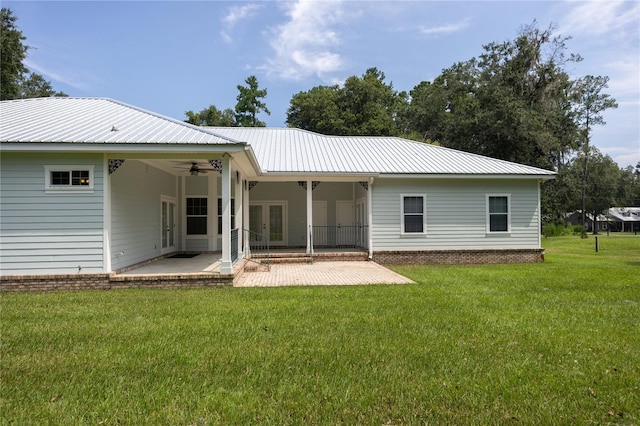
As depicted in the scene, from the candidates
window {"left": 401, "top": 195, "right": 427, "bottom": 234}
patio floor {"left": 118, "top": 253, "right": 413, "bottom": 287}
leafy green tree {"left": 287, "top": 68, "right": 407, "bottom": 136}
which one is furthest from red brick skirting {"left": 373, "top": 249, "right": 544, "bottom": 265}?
leafy green tree {"left": 287, "top": 68, "right": 407, "bottom": 136}

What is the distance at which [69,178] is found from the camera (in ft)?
28.9

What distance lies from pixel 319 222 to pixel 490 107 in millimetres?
17706

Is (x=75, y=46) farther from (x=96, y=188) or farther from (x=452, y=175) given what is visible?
(x=452, y=175)

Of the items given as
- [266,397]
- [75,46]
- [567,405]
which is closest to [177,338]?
[266,397]

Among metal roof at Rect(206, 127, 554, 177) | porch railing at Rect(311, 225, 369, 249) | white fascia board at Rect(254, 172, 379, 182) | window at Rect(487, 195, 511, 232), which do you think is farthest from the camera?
porch railing at Rect(311, 225, 369, 249)

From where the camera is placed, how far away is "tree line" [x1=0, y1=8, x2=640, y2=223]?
2636 centimetres

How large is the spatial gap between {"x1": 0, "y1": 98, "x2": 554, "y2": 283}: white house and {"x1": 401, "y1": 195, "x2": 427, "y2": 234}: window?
37mm

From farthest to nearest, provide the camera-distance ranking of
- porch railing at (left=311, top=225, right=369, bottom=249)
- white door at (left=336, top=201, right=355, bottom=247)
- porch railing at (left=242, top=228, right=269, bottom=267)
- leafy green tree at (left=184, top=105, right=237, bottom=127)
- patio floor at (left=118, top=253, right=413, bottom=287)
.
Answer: leafy green tree at (left=184, top=105, right=237, bottom=127) < white door at (left=336, top=201, right=355, bottom=247) < porch railing at (left=311, top=225, right=369, bottom=249) < porch railing at (left=242, top=228, right=269, bottom=267) < patio floor at (left=118, top=253, right=413, bottom=287)

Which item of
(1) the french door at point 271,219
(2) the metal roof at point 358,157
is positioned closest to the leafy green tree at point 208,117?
(2) the metal roof at point 358,157

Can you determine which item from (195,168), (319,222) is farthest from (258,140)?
(195,168)

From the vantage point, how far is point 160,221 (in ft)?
43.1

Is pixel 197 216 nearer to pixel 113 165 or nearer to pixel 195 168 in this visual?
pixel 195 168

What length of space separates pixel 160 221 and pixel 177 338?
29.4 feet

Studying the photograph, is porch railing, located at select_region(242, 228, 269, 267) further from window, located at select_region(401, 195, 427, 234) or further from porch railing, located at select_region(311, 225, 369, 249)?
window, located at select_region(401, 195, 427, 234)
